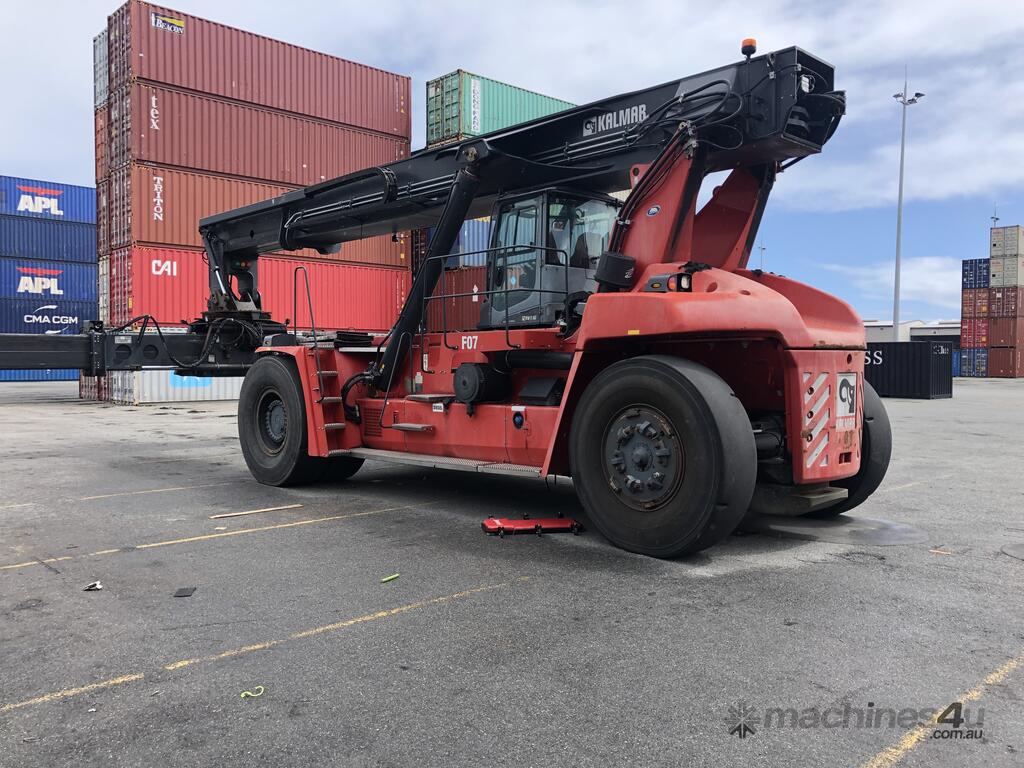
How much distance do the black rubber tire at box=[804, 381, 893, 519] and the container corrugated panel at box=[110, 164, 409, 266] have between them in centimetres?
1791

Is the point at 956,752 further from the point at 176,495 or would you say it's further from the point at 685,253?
the point at 176,495

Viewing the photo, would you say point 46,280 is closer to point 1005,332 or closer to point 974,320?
point 974,320

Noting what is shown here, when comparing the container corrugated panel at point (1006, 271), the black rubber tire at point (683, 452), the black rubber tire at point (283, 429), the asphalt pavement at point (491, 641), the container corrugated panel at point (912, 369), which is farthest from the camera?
the container corrugated panel at point (1006, 271)

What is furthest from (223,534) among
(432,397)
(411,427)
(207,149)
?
(207,149)

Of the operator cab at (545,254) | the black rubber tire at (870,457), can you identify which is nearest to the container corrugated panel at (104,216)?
the operator cab at (545,254)

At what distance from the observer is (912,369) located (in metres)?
26.7

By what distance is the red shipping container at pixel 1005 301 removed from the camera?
4906 centimetres

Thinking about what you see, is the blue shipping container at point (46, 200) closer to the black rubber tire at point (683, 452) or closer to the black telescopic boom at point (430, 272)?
the black telescopic boom at point (430, 272)

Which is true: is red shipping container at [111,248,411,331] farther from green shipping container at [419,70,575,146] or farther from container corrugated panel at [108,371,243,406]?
green shipping container at [419,70,575,146]

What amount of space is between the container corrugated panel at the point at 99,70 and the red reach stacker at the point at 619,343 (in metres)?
18.4

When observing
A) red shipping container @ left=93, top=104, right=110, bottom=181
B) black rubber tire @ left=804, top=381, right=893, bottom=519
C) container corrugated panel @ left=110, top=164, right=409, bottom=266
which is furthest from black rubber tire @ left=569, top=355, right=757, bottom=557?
red shipping container @ left=93, top=104, right=110, bottom=181

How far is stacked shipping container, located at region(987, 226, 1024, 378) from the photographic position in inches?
1937

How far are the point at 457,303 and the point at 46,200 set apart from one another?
137ft

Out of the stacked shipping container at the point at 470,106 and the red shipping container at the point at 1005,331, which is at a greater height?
the stacked shipping container at the point at 470,106
